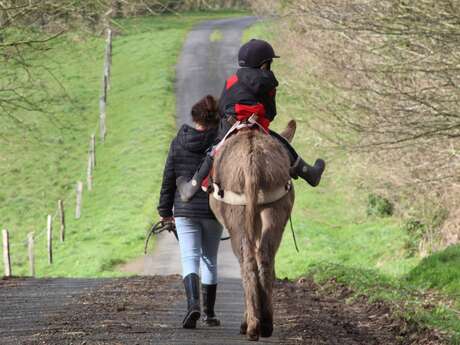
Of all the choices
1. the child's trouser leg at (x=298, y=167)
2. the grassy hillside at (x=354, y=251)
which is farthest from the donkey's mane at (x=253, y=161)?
the grassy hillside at (x=354, y=251)

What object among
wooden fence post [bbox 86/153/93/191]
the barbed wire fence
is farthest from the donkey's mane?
wooden fence post [bbox 86/153/93/191]

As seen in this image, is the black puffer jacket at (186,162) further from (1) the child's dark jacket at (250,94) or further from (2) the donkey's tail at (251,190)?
(2) the donkey's tail at (251,190)

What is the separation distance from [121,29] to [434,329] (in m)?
8.75

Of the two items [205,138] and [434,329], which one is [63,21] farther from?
[434,329]

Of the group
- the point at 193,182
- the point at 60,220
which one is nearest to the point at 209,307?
the point at 193,182

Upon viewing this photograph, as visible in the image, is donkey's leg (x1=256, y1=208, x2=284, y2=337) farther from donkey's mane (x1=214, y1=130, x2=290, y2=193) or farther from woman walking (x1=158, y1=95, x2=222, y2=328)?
woman walking (x1=158, y1=95, x2=222, y2=328)

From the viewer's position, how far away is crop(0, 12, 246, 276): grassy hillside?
2875 centimetres

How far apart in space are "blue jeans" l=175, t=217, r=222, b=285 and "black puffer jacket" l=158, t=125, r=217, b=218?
0.10m

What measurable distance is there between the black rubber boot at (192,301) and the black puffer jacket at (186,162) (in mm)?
623

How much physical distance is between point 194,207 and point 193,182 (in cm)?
35

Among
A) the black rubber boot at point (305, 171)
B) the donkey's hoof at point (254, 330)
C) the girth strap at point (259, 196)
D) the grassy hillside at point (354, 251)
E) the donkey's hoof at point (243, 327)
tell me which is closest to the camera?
the donkey's hoof at point (254, 330)

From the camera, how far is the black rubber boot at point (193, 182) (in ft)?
30.5

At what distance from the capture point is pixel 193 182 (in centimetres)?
948

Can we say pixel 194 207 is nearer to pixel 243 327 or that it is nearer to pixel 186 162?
pixel 186 162
